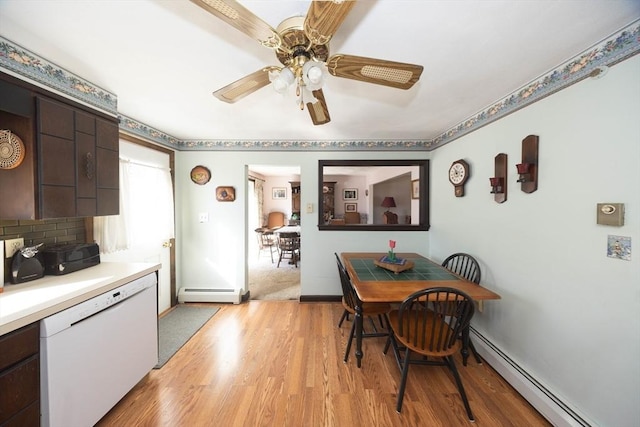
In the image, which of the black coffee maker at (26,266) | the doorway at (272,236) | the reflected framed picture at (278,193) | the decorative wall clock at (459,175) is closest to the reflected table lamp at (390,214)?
the doorway at (272,236)

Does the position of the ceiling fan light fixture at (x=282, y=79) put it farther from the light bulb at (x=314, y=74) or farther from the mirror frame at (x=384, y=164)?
the mirror frame at (x=384, y=164)

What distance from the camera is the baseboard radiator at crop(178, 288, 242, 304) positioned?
3.00 meters

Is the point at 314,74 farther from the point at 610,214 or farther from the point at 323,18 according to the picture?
the point at 610,214

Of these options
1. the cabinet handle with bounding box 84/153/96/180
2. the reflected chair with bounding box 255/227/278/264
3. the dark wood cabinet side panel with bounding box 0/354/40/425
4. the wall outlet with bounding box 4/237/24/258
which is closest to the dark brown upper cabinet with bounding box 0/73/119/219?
the cabinet handle with bounding box 84/153/96/180

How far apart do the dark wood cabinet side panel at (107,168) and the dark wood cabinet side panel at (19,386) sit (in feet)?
3.82

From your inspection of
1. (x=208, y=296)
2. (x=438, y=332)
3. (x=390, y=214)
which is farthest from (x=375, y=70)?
(x=390, y=214)

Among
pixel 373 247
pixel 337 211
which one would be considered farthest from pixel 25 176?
pixel 337 211

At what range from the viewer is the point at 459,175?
2.35 metres

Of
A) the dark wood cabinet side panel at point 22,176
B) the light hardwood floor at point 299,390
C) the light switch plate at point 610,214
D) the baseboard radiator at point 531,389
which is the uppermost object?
the dark wood cabinet side panel at point 22,176

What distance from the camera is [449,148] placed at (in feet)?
8.53

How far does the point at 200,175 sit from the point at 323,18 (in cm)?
272

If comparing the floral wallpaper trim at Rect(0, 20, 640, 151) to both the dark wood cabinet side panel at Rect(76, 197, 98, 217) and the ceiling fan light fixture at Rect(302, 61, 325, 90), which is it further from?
the ceiling fan light fixture at Rect(302, 61, 325, 90)

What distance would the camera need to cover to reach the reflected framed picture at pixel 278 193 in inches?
268

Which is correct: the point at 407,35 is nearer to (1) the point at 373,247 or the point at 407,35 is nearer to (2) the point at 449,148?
(2) the point at 449,148
